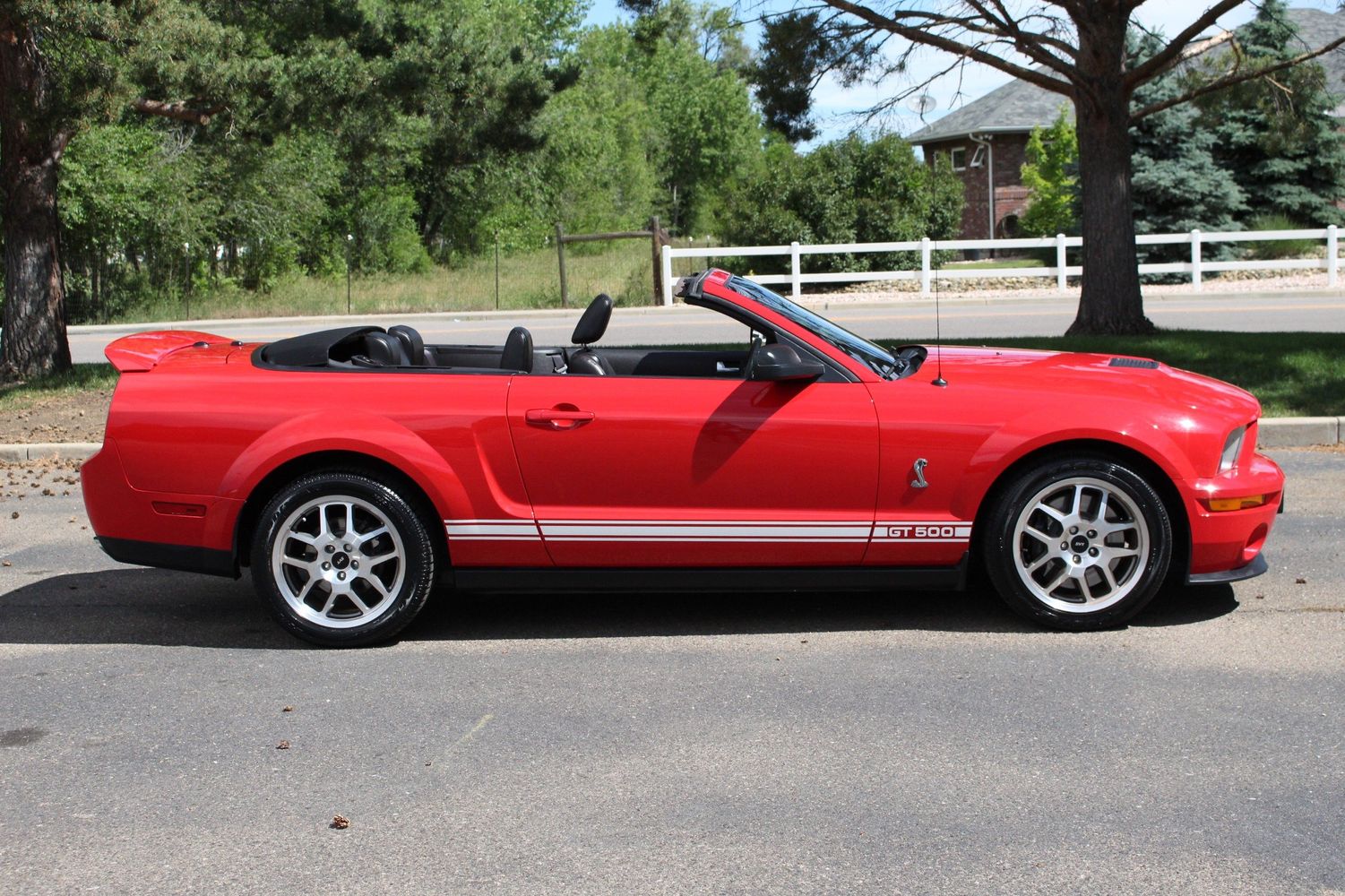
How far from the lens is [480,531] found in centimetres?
559

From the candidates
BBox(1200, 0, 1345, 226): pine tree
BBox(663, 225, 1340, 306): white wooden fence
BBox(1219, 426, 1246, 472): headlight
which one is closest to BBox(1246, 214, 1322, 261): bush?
BBox(663, 225, 1340, 306): white wooden fence

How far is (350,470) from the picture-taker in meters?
5.63

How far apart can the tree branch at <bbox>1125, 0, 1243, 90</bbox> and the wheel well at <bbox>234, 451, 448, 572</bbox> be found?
1145 centimetres

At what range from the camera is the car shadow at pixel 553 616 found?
5.91 m

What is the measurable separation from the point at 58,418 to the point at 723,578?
8.98 metres

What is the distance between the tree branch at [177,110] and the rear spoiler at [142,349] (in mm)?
10663

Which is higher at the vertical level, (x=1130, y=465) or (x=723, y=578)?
(x=1130, y=465)

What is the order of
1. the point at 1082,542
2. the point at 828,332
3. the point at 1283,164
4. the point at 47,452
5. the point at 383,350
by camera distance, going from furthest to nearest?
the point at 1283,164 < the point at 47,452 < the point at 383,350 < the point at 828,332 < the point at 1082,542

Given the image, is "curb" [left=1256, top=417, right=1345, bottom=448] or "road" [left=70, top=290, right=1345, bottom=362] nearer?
"curb" [left=1256, top=417, right=1345, bottom=448]

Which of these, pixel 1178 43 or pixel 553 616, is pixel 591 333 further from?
pixel 1178 43

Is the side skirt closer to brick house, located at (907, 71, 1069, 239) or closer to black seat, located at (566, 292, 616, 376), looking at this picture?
black seat, located at (566, 292, 616, 376)

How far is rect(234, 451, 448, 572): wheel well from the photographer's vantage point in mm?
5629

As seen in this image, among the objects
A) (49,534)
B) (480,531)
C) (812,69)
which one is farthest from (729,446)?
(812,69)

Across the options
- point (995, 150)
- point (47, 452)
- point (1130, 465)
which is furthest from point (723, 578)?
point (995, 150)
